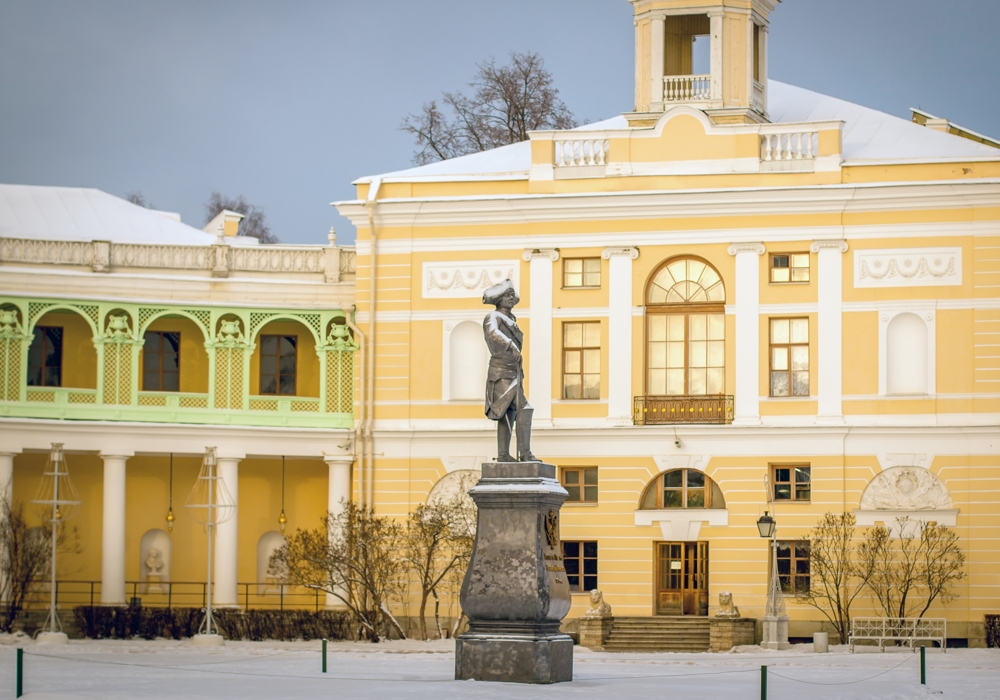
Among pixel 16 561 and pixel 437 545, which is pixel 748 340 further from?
pixel 16 561

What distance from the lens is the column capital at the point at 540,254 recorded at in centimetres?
4366

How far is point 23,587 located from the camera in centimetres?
4094

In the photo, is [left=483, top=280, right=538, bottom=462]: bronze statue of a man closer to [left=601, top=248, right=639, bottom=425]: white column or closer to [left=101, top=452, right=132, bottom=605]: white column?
[left=601, top=248, right=639, bottom=425]: white column

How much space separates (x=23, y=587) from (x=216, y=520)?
4731 millimetres

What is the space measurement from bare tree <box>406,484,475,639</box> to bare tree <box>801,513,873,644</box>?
7099 mm

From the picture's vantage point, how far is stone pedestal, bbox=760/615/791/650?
38.6 meters

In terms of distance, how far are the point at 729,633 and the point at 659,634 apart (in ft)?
5.42

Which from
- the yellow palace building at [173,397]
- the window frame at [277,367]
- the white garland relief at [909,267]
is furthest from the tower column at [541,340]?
the white garland relief at [909,267]

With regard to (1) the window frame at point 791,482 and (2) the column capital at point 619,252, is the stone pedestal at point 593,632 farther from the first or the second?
(2) the column capital at point 619,252

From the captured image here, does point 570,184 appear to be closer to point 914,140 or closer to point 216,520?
point 914,140

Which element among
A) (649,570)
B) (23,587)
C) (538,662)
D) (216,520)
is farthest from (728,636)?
(538,662)

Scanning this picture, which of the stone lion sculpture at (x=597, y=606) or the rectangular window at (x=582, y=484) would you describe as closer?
the stone lion sculpture at (x=597, y=606)

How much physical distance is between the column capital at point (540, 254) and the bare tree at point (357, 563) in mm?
6432

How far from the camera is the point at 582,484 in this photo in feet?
142
